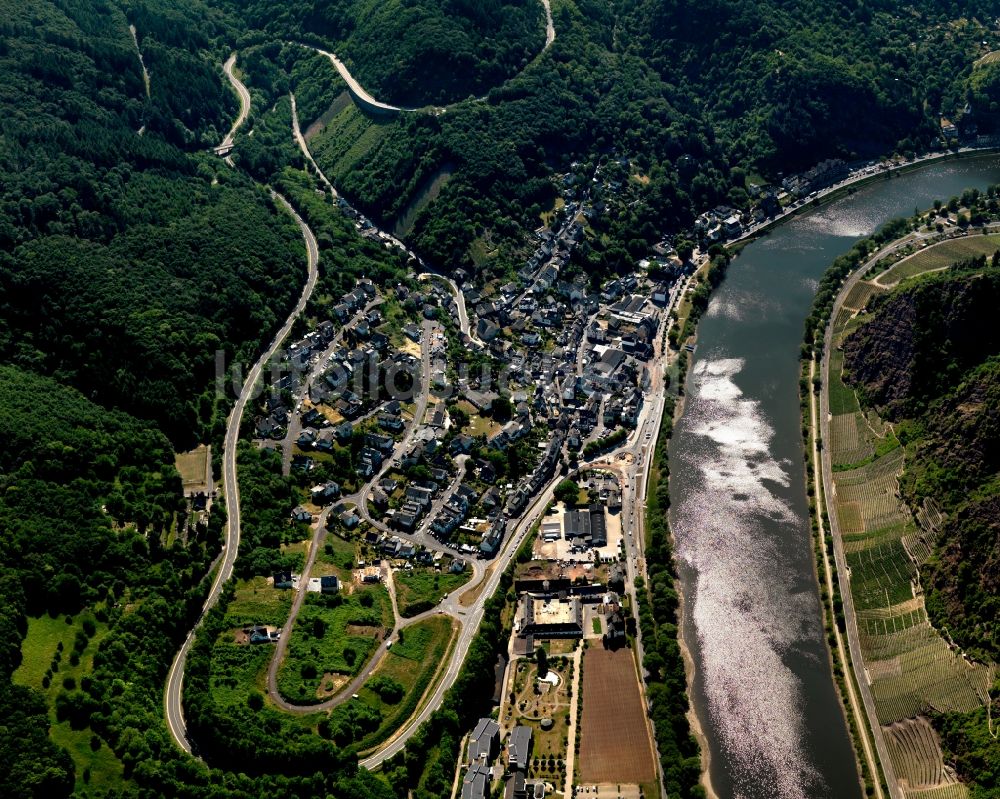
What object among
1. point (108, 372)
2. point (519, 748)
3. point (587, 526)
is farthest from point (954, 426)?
point (108, 372)

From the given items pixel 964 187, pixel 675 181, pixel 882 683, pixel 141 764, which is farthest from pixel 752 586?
pixel 964 187

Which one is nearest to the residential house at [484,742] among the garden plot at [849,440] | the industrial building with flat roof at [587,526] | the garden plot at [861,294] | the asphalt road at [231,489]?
the asphalt road at [231,489]

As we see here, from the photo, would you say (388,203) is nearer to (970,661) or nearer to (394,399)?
(394,399)

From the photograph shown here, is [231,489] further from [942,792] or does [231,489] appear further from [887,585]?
[942,792]

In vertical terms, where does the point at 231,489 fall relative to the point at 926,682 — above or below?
above

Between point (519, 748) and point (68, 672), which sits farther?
point (68, 672)

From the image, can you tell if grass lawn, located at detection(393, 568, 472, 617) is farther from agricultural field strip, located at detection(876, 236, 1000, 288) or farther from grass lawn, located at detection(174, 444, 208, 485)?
agricultural field strip, located at detection(876, 236, 1000, 288)

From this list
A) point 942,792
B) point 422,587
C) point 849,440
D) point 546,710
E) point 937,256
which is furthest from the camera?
point 937,256
